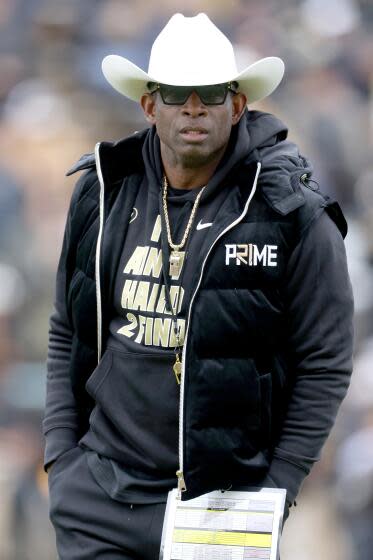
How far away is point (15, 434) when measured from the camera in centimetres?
553

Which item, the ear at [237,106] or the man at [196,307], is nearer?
the man at [196,307]

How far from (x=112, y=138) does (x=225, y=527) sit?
3294mm

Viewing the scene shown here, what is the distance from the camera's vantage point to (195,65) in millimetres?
3051

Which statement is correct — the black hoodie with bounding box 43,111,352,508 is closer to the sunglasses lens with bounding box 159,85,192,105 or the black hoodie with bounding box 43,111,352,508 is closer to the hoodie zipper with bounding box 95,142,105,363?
the hoodie zipper with bounding box 95,142,105,363

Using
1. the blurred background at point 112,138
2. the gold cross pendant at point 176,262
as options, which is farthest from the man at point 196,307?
the blurred background at point 112,138

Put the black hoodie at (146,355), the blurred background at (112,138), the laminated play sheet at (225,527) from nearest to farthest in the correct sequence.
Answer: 1. the laminated play sheet at (225,527)
2. the black hoodie at (146,355)
3. the blurred background at (112,138)

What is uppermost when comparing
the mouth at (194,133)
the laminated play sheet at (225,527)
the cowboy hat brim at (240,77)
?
the cowboy hat brim at (240,77)

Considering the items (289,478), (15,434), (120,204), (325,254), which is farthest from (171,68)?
(15,434)

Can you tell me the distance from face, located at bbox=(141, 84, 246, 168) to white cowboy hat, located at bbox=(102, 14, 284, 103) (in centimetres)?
5

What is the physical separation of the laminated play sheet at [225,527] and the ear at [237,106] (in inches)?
36.1

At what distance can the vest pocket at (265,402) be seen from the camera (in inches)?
116

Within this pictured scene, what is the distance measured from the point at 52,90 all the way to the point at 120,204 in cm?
289

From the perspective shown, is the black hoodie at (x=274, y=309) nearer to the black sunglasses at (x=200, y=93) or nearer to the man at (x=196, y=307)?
the man at (x=196, y=307)

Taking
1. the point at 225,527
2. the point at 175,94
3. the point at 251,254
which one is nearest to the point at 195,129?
the point at 175,94
